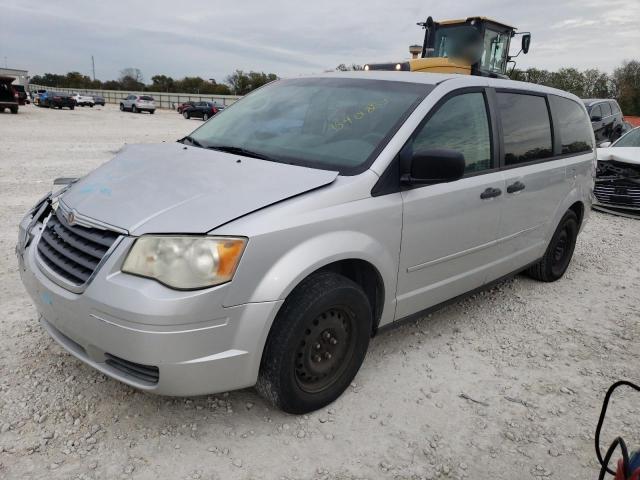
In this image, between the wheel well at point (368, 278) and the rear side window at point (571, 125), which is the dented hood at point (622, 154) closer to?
the rear side window at point (571, 125)

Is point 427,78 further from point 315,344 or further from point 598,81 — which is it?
point 598,81

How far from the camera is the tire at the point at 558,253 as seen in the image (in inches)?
183

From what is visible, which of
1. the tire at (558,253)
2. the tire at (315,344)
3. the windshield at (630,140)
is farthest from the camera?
the windshield at (630,140)

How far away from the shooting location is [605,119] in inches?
552

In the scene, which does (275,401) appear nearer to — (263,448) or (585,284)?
(263,448)

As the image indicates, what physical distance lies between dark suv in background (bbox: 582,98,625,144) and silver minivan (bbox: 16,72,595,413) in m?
11.0

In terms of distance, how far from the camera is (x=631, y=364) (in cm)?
346

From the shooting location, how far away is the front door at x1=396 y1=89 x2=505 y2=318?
9.71ft

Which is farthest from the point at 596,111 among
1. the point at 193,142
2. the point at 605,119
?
the point at 193,142

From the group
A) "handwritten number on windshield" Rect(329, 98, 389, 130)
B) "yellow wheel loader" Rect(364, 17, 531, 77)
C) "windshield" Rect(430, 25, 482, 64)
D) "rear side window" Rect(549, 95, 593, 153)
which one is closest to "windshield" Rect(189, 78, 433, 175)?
"handwritten number on windshield" Rect(329, 98, 389, 130)

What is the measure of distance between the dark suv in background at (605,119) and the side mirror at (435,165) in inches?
465

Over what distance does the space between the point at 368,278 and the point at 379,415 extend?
73 cm

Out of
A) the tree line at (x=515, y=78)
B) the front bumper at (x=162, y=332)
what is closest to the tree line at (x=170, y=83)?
the tree line at (x=515, y=78)

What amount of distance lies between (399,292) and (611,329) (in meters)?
2.08
